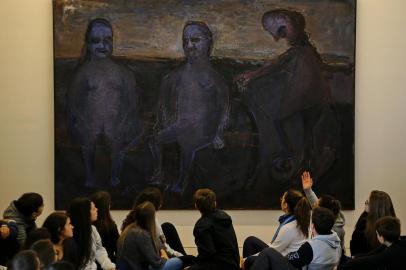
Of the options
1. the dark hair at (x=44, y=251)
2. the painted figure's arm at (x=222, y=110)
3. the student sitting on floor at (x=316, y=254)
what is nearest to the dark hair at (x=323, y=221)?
the student sitting on floor at (x=316, y=254)

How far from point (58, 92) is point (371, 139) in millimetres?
5043

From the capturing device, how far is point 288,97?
11.0 metres

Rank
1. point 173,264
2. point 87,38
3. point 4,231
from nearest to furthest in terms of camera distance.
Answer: point 4,231 < point 173,264 < point 87,38

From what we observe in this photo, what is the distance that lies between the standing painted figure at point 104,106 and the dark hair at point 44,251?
5226mm

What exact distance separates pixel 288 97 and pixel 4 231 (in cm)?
551

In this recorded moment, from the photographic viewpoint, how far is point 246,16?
1094 cm

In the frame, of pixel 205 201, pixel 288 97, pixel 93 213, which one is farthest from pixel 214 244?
pixel 288 97

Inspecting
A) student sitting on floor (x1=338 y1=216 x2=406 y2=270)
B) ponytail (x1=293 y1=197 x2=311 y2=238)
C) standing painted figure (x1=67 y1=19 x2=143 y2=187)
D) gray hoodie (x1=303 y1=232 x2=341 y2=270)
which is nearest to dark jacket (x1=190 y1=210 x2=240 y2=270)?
ponytail (x1=293 y1=197 x2=311 y2=238)

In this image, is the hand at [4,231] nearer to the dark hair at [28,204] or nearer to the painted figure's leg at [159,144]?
the dark hair at [28,204]

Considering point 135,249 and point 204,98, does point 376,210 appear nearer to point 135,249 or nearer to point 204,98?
point 135,249

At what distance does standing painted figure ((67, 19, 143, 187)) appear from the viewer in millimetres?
10836

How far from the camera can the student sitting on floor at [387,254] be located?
6.66 meters

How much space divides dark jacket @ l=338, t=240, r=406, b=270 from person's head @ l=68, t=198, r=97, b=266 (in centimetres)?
262

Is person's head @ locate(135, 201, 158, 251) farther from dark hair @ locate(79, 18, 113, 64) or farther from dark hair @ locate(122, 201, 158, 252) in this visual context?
dark hair @ locate(79, 18, 113, 64)
